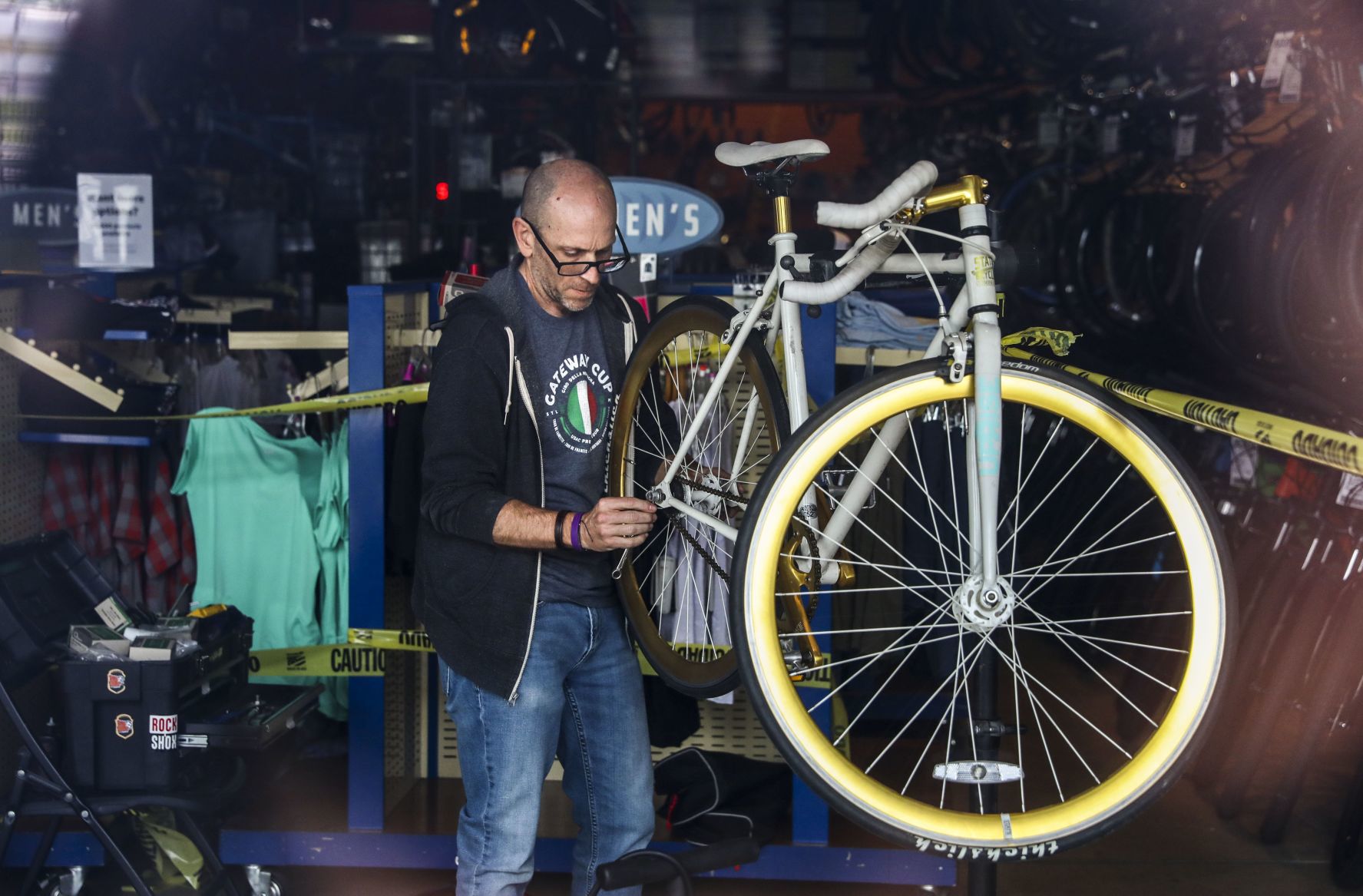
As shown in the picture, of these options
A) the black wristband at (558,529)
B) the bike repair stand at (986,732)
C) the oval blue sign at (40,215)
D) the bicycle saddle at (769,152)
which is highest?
the oval blue sign at (40,215)

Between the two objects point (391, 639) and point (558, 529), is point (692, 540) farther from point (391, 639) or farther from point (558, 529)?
point (391, 639)

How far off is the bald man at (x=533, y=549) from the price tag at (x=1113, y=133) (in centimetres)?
442

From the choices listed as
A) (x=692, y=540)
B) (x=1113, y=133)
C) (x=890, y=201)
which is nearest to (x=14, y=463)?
(x=692, y=540)

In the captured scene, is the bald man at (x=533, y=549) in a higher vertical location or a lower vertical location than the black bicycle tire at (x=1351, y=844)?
higher

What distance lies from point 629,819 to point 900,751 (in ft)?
6.53

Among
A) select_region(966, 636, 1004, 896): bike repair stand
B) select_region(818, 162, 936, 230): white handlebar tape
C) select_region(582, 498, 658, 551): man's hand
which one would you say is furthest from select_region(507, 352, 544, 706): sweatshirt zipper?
select_region(966, 636, 1004, 896): bike repair stand

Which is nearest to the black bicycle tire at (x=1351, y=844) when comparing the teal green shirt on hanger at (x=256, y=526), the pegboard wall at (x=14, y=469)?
the teal green shirt on hanger at (x=256, y=526)

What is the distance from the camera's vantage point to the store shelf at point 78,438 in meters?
3.46

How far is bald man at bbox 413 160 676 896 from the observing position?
2.15 metres

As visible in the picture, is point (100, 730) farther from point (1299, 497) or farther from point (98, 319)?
point (1299, 497)

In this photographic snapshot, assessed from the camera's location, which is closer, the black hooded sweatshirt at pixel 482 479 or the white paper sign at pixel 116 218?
the black hooded sweatshirt at pixel 482 479

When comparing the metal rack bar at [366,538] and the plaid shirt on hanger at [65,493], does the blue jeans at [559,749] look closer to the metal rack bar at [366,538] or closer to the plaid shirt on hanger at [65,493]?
the metal rack bar at [366,538]

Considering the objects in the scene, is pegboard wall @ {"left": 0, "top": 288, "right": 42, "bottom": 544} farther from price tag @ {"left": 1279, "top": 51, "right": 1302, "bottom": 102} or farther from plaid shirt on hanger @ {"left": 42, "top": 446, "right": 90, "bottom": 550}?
price tag @ {"left": 1279, "top": 51, "right": 1302, "bottom": 102}

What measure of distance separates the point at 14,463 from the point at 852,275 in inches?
102
